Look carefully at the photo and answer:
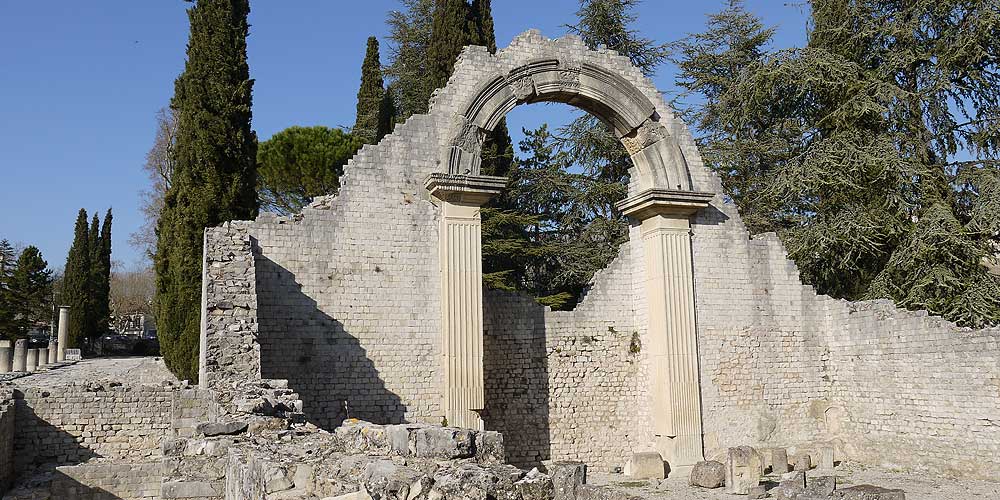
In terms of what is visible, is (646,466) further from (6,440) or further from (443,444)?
(443,444)

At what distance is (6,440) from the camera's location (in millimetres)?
10688

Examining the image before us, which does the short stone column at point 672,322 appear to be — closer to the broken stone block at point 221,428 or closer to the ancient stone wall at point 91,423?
the ancient stone wall at point 91,423

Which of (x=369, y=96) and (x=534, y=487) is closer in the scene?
(x=534, y=487)

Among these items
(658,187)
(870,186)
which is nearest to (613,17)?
(870,186)

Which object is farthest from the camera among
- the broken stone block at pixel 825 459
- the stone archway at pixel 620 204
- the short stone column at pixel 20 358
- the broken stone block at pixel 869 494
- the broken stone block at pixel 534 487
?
the short stone column at pixel 20 358

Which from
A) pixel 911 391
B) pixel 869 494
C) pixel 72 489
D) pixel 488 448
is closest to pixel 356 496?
pixel 488 448

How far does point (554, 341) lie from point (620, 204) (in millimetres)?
2687

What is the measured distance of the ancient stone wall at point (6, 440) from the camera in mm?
10469

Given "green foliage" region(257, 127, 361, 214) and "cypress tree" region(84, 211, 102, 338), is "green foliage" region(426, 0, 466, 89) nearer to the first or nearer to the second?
"green foliage" region(257, 127, 361, 214)

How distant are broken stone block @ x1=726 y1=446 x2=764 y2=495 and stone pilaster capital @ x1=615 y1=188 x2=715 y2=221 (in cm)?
420

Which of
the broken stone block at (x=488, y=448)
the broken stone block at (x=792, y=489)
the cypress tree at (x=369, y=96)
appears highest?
the cypress tree at (x=369, y=96)

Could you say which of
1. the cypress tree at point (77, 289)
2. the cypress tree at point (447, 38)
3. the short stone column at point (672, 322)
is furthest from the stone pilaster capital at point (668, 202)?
the cypress tree at point (77, 289)

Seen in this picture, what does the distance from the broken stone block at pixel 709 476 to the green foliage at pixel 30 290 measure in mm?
28496

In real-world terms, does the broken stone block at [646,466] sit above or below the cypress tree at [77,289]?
below
